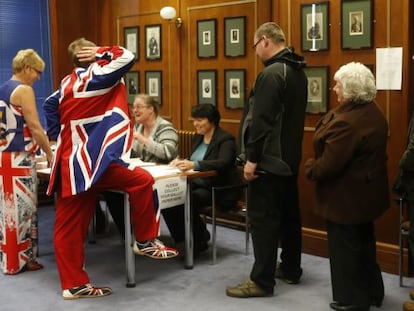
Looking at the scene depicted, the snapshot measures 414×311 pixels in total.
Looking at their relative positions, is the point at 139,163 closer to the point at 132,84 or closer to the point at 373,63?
the point at 373,63

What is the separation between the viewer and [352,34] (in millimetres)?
4141

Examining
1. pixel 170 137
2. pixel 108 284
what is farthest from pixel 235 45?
pixel 108 284

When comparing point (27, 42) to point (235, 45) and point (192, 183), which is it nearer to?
point (235, 45)

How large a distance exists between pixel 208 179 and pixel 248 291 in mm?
1023

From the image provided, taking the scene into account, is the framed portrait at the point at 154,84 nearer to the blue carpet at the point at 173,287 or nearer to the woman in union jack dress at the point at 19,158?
the blue carpet at the point at 173,287

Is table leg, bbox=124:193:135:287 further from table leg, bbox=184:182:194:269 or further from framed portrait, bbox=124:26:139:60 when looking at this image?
framed portrait, bbox=124:26:139:60

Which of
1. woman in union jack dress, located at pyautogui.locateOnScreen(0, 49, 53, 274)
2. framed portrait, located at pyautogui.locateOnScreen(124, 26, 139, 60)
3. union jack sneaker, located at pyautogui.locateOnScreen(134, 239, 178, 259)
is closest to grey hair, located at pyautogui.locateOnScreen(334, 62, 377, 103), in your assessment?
union jack sneaker, located at pyautogui.locateOnScreen(134, 239, 178, 259)

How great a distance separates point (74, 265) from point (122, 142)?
807 mm

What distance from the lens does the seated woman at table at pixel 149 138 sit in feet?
14.7

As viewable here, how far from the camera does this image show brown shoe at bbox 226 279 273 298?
3.64 meters

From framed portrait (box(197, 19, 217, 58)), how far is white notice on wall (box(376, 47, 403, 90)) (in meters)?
1.79

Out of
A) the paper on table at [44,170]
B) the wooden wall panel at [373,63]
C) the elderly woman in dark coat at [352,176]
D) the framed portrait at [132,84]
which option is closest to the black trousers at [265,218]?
the elderly woman in dark coat at [352,176]

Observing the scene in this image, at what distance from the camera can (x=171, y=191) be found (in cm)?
399

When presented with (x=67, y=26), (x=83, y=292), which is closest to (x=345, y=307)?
(x=83, y=292)
